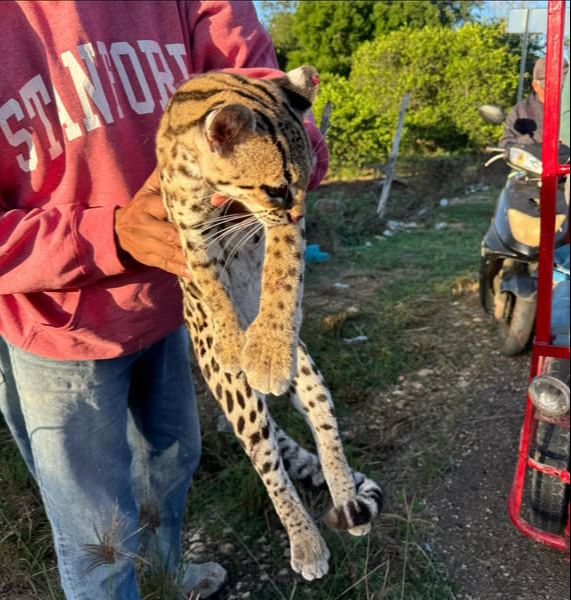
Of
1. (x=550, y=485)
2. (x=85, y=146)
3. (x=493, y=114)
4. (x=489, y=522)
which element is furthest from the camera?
(x=493, y=114)

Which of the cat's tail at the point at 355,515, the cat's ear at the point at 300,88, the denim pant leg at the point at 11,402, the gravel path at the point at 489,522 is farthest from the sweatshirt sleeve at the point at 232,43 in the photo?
the gravel path at the point at 489,522

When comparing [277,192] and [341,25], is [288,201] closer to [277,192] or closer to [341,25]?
[277,192]

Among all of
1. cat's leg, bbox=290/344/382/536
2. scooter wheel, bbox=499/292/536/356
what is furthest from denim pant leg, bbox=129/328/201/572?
scooter wheel, bbox=499/292/536/356

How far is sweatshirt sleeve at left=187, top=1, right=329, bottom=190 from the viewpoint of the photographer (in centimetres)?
176

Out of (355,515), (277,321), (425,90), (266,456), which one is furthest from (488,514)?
(425,90)

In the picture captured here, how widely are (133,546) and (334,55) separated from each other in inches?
807

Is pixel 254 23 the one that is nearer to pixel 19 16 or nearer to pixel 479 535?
pixel 19 16

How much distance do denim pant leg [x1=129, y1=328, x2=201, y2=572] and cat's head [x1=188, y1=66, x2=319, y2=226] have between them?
0.78 metres

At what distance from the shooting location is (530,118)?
4.70 meters

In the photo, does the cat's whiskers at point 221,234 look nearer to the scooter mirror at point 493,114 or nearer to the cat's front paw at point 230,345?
the cat's front paw at point 230,345

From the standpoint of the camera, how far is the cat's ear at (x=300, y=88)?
5.14 ft

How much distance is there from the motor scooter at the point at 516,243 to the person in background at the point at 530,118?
1.30 feet

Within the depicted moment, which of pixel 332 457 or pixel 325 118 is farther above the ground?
pixel 325 118

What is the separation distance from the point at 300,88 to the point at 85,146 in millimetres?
591
